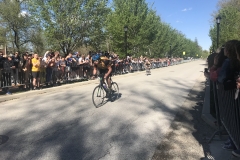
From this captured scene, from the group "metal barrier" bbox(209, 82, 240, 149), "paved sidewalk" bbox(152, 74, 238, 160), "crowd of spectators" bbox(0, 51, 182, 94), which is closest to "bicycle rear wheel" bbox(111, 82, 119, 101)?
"crowd of spectators" bbox(0, 51, 182, 94)

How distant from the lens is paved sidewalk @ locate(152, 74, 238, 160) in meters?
4.05

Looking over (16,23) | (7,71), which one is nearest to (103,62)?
(7,71)

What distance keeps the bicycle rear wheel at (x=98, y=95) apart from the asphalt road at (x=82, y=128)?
222mm

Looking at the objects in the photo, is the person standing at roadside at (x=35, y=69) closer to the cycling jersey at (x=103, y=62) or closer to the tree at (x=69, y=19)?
the cycling jersey at (x=103, y=62)

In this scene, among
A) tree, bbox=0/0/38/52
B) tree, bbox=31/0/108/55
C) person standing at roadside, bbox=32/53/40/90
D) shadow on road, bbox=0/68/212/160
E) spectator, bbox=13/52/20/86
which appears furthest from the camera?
tree, bbox=0/0/38/52

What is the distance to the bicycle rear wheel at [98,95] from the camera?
7839mm

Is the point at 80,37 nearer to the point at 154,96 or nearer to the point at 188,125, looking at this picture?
the point at 154,96

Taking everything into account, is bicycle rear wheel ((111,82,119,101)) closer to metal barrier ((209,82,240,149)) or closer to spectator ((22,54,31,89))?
spectator ((22,54,31,89))

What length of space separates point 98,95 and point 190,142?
159 inches

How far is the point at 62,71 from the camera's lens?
13625mm

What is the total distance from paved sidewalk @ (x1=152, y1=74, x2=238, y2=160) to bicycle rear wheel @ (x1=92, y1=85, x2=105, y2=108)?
271 centimetres

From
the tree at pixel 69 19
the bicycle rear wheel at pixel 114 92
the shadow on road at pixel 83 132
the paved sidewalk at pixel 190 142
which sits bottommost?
the paved sidewalk at pixel 190 142

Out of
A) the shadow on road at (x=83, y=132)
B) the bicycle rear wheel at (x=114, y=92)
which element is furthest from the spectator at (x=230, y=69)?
the bicycle rear wheel at (x=114, y=92)

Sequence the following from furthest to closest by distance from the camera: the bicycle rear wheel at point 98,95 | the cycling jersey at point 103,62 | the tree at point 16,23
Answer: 1. the tree at point 16,23
2. the cycling jersey at point 103,62
3. the bicycle rear wheel at point 98,95
